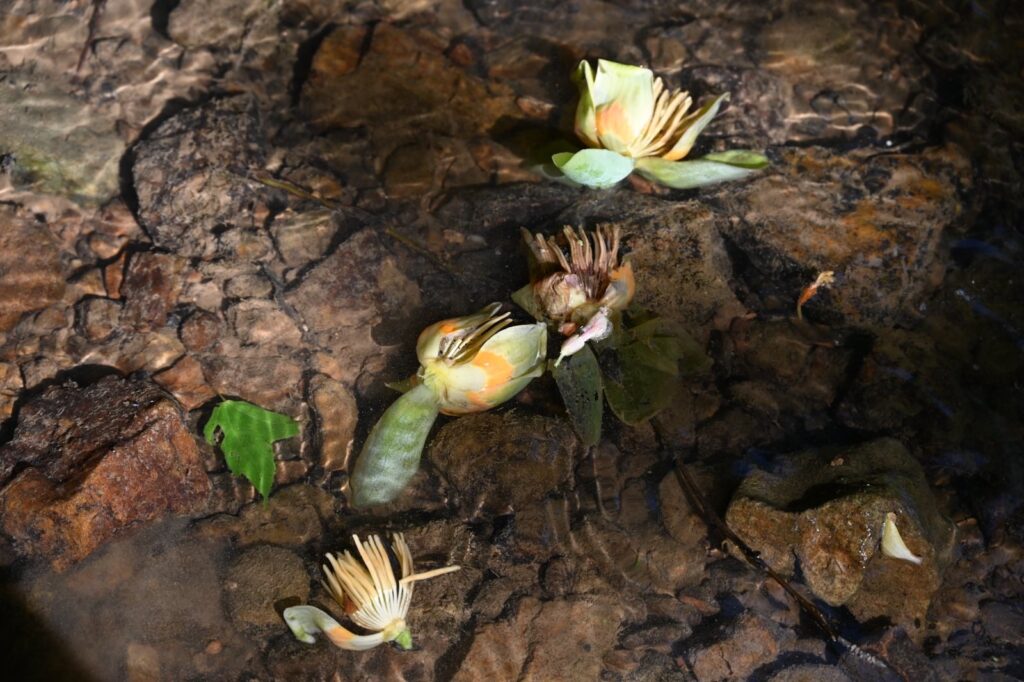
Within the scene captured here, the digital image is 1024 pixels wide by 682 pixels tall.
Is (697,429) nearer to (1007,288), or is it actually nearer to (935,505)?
(935,505)

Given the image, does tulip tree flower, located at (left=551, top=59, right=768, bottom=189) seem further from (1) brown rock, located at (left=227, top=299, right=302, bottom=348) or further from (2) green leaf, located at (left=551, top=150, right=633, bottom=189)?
(1) brown rock, located at (left=227, top=299, right=302, bottom=348)

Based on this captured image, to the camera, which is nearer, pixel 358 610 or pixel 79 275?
pixel 358 610

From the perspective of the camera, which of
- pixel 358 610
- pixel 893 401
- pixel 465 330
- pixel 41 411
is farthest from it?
pixel 893 401

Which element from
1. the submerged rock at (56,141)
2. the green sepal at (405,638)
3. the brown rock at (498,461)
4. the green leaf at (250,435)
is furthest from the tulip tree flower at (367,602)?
the submerged rock at (56,141)

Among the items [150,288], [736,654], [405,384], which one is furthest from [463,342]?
[150,288]

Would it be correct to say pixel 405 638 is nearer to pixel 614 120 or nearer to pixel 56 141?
pixel 614 120

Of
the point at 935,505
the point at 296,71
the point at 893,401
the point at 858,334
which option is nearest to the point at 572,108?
the point at 296,71
